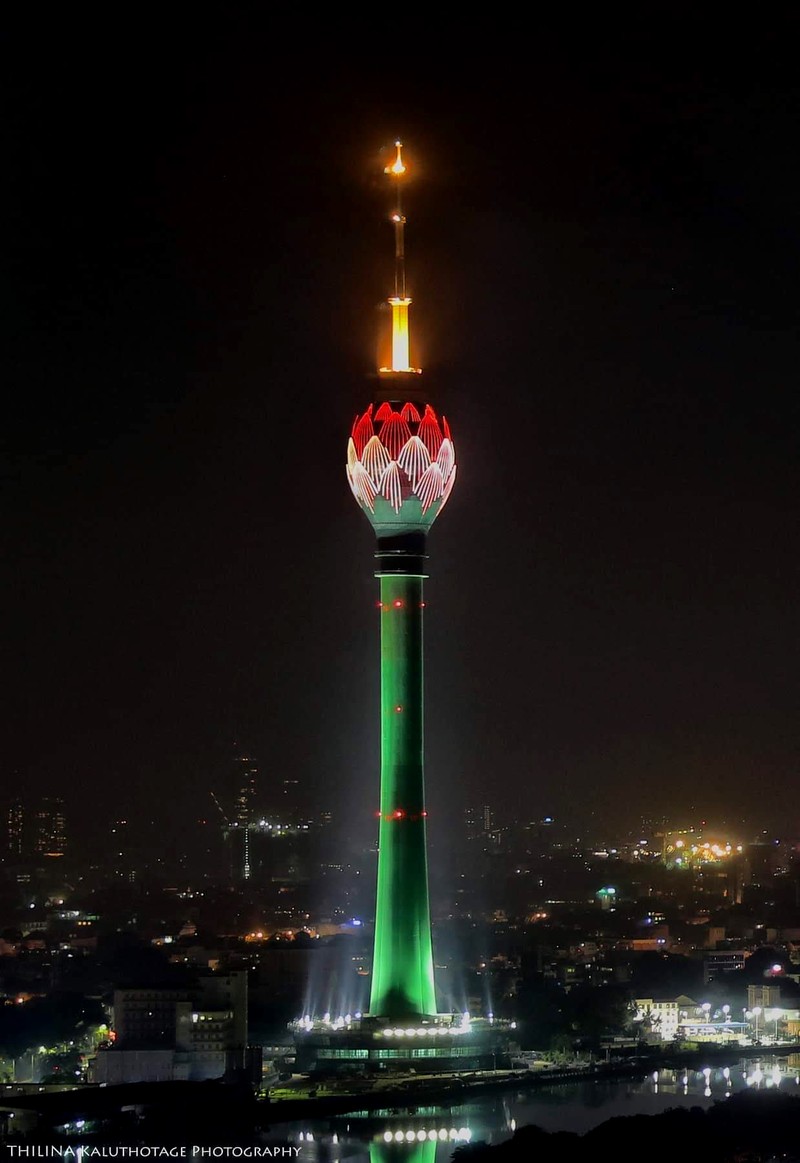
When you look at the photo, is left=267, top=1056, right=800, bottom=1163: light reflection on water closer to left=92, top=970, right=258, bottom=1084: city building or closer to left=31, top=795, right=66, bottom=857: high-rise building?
left=92, top=970, right=258, bottom=1084: city building

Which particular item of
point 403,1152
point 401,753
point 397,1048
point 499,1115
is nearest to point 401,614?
point 401,753

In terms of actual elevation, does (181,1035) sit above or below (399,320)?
below

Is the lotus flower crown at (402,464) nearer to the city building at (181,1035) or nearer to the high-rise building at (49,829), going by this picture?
the city building at (181,1035)

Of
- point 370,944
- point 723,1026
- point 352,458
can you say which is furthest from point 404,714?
point 370,944

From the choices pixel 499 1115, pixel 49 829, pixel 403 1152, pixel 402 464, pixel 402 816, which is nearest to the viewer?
pixel 403 1152

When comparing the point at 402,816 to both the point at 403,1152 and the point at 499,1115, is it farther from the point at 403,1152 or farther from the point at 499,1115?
the point at 403,1152

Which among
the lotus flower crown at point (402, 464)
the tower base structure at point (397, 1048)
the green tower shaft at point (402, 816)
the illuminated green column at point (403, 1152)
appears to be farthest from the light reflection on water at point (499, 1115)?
the lotus flower crown at point (402, 464)

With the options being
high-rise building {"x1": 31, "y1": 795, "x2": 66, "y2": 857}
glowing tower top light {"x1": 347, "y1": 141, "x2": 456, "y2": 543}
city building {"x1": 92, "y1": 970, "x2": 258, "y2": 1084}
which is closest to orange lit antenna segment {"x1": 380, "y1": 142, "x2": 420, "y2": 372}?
glowing tower top light {"x1": 347, "y1": 141, "x2": 456, "y2": 543}
